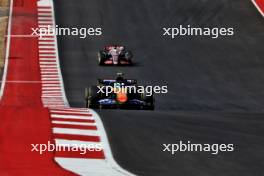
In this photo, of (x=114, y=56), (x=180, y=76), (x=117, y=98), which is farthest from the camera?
(x=114, y=56)

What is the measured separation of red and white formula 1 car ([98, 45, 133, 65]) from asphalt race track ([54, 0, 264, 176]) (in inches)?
20.6

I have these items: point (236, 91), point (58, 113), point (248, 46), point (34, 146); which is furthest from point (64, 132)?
point (248, 46)

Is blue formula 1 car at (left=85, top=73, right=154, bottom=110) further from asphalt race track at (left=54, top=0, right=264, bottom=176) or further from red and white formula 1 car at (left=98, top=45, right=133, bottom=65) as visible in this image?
red and white formula 1 car at (left=98, top=45, right=133, bottom=65)

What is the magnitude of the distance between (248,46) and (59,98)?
14029mm

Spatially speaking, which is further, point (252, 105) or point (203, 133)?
point (252, 105)

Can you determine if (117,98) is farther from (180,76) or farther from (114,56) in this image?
(114,56)

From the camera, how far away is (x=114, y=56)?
40.4 metres

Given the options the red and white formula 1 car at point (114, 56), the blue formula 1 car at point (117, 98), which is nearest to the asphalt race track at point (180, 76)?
the red and white formula 1 car at point (114, 56)

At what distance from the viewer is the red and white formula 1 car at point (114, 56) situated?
40.4 meters

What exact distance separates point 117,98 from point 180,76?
35.3 feet

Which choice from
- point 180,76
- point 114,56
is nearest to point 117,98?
point 180,76

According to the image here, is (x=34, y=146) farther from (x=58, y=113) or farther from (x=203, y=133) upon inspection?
(x=58, y=113)

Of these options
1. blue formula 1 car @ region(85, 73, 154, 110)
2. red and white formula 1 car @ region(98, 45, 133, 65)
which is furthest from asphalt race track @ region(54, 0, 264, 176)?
blue formula 1 car @ region(85, 73, 154, 110)

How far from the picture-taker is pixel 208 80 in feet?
125
